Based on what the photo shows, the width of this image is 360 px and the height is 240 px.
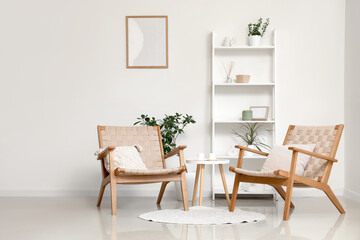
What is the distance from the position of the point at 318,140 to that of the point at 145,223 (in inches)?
70.7

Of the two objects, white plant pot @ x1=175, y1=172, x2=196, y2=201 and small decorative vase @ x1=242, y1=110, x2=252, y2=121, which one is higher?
small decorative vase @ x1=242, y1=110, x2=252, y2=121

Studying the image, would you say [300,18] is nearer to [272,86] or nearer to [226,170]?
[272,86]

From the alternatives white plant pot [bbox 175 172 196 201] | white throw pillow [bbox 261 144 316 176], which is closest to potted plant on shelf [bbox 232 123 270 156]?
white plant pot [bbox 175 172 196 201]

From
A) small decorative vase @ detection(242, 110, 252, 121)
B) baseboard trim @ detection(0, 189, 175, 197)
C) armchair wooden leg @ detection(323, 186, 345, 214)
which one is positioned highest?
small decorative vase @ detection(242, 110, 252, 121)

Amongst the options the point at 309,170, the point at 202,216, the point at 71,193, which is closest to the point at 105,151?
the point at 202,216

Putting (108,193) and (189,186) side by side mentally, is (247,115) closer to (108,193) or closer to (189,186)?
(189,186)

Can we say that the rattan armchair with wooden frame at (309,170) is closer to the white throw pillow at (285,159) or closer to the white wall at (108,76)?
the white throw pillow at (285,159)

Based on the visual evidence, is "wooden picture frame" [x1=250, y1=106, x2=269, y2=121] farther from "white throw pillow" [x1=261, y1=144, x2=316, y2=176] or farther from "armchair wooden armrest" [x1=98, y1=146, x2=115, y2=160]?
"armchair wooden armrest" [x1=98, y1=146, x2=115, y2=160]

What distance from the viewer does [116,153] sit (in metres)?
4.88

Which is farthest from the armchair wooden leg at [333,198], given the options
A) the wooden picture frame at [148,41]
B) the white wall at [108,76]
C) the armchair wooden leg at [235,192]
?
the wooden picture frame at [148,41]

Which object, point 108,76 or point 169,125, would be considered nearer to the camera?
point 169,125

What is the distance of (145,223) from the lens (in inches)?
161

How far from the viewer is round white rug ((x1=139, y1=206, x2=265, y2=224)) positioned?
162 inches

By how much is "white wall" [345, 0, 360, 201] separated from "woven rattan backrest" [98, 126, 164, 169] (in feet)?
6.80
